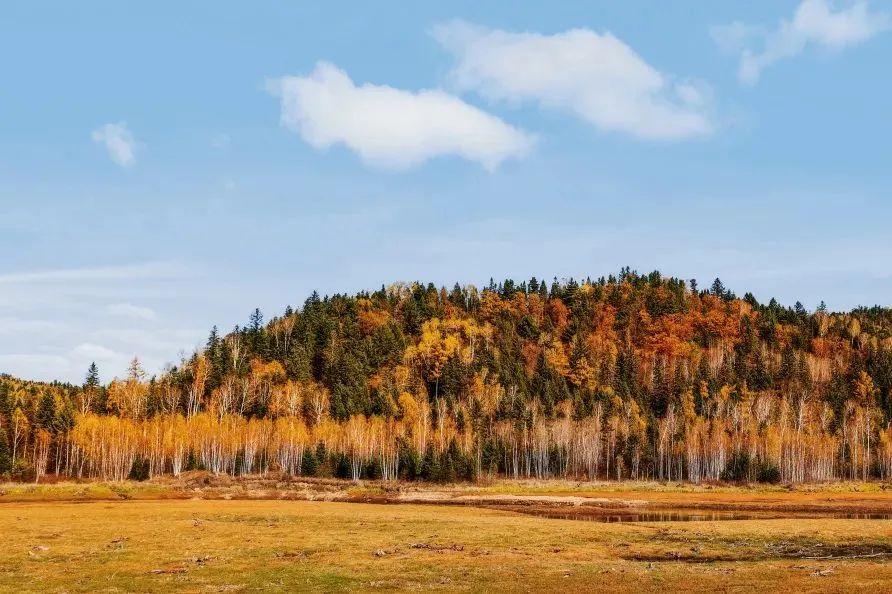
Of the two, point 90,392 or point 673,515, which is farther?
point 90,392

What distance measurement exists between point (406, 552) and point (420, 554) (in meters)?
1.22

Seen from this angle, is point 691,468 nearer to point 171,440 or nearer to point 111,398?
point 171,440

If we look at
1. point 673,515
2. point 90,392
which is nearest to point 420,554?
point 673,515

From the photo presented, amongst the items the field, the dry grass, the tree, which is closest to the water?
the field

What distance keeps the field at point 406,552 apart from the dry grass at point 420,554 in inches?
3.6

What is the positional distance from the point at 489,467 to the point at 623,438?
38.8 metres

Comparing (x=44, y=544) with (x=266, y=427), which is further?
(x=266, y=427)

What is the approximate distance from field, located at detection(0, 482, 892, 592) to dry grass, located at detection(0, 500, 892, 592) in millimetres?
93

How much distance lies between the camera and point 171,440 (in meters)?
149

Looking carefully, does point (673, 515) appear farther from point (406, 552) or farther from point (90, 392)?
point (90, 392)

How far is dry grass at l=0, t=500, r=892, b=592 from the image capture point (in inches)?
1270

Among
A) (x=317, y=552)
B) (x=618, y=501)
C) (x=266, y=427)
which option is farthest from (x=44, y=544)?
(x=266, y=427)

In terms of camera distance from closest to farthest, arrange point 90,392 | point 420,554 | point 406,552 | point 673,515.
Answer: point 420,554, point 406,552, point 673,515, point 90,392

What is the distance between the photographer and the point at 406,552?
140 feet
